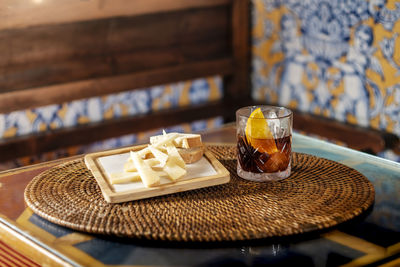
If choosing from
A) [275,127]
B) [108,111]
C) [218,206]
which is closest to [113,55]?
[108,111]

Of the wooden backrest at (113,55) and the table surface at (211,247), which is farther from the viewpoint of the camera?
the wooden backrest at (113,55)

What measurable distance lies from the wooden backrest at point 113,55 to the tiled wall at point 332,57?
0.54ft

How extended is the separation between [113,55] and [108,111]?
0.30 m

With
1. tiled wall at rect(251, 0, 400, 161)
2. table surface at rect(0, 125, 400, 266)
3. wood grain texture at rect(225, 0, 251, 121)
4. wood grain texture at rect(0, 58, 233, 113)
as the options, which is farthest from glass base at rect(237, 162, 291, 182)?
wood grain texture at rect(225, 0, 251, 121)

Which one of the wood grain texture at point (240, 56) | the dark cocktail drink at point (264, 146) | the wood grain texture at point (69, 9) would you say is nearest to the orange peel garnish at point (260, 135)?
the dark cocktail drink at point (264, 146)

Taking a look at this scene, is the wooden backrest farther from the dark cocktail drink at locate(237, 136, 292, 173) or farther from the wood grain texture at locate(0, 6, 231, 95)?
the dark cocktail drink at locate(237, 136, 292, 173)

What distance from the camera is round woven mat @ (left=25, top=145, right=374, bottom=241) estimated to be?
102 centimetres

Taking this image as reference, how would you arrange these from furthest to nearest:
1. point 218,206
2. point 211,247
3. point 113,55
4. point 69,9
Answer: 1. point 113,55
2. point 69,9
3. point 218,206
4. point 211,247

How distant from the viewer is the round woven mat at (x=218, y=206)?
1.02 meters

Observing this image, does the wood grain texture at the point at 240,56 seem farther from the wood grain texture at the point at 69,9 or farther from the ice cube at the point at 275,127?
the ice cube at the point at 275,127

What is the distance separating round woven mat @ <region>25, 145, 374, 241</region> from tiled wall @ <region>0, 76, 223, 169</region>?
1395 mm

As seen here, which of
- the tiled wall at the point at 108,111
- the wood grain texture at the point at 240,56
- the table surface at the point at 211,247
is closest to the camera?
the table surface at the point at 211,247

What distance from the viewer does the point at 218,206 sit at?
1121 millimetres

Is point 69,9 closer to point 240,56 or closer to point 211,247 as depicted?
point 240,56
